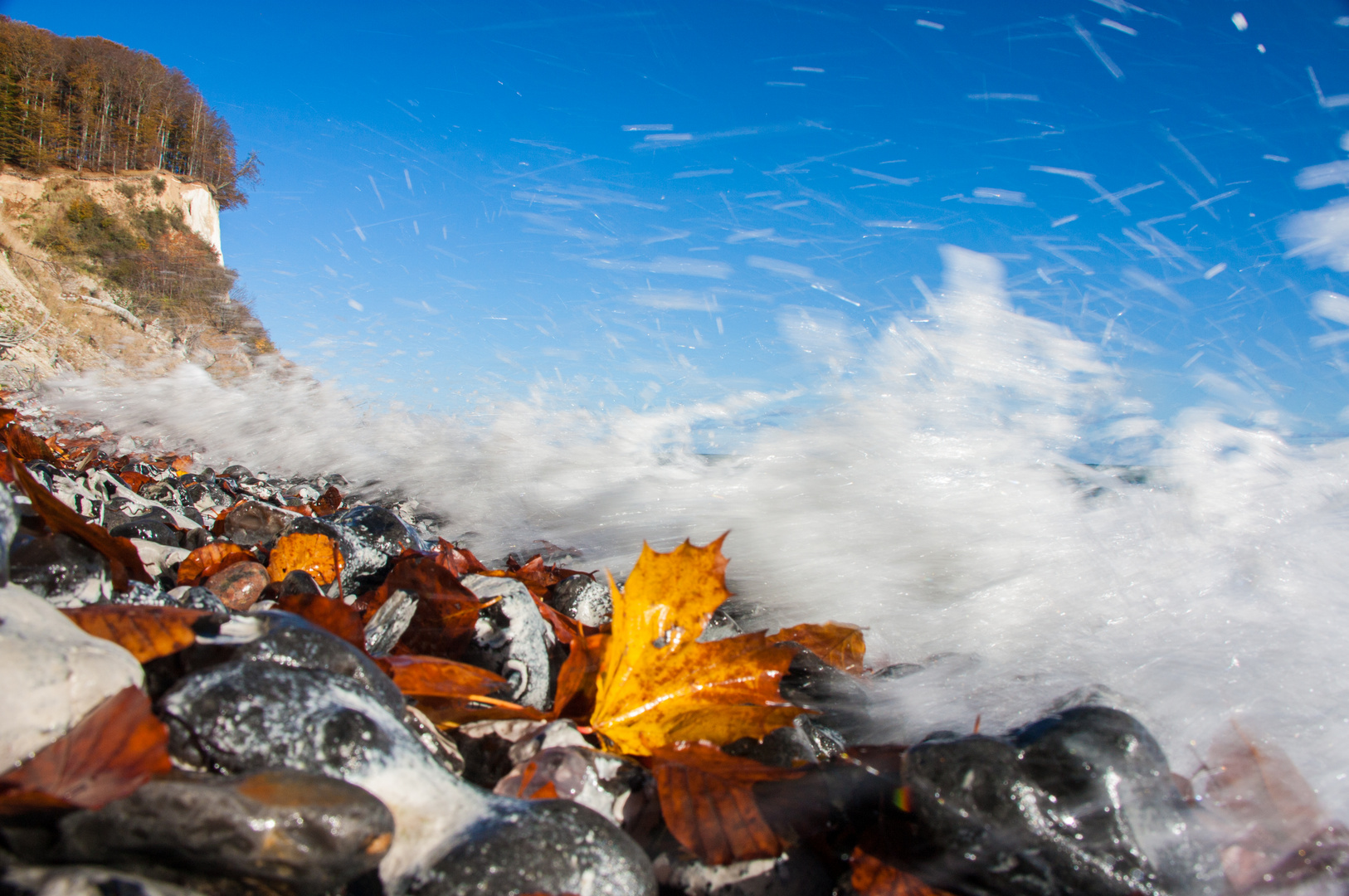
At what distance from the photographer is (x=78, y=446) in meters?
6.14

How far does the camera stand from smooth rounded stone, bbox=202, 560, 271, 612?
1.58m

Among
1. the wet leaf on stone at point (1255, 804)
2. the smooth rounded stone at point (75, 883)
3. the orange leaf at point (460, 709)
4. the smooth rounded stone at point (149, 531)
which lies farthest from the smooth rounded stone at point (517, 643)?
the smooth rounded stone at point (149, 531)

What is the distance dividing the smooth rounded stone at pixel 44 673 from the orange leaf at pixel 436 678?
35 centimetres

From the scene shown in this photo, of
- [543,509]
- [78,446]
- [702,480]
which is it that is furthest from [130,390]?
[702,480]

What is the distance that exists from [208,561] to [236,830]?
1.38 meters

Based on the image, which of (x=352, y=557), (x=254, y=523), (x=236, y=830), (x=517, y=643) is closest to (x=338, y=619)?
(x=517, y=643)

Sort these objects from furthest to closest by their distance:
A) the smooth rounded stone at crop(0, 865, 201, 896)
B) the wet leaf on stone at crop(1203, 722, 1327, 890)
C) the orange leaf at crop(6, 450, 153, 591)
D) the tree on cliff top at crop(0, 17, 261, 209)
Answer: the tree on cliff top at crop(0, 17, 261, 209)
the orange leaf at crop(6, 450, 153, 591)
the wet leaf on stone at crop(1203, 722, 1327, 890)
the smooth rounded stone at crop(0, 865, 201, 896)

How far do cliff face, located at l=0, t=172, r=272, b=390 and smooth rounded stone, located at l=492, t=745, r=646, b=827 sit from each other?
20933 millimetres

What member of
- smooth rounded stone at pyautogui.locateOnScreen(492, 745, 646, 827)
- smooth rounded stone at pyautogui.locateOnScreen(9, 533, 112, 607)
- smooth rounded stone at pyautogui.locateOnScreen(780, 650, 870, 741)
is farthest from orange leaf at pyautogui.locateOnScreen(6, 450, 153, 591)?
smooth rounded stone at pyautogui.locateOnScreen(780, 650, 870, 741)

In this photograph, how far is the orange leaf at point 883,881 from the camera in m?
0.88

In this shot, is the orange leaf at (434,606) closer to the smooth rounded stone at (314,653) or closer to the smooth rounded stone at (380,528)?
the smooth rounded stone at (314,653)

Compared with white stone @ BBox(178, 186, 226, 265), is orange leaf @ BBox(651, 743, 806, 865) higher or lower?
lower

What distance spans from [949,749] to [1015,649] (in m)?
1.09

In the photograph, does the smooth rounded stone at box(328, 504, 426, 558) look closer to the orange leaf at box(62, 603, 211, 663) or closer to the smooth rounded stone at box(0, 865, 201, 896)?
the orange leaf at box(62, 603, 211, 663)
